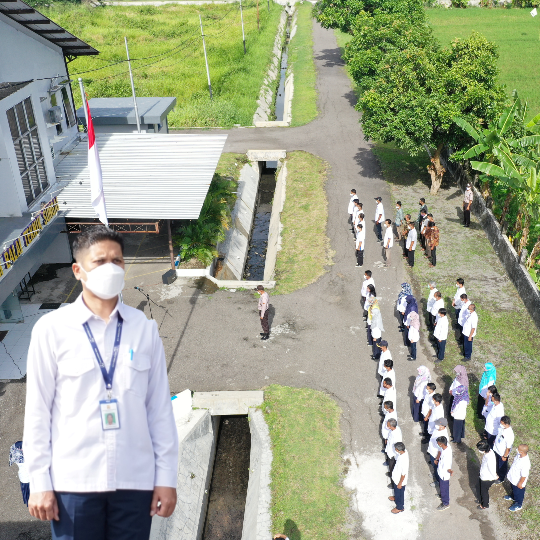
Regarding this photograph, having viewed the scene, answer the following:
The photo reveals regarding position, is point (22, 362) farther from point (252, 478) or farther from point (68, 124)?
point (68, 124)

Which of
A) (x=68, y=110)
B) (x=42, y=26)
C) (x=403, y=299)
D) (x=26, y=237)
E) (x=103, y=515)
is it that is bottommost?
(x=403, y=299)

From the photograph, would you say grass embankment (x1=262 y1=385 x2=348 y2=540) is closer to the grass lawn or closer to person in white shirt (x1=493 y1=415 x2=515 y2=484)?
person in white shirt (x1=493 y1=415 x2=515 y2=484)

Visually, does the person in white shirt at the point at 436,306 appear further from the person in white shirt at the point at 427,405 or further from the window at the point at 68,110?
the window at the point at 68,110

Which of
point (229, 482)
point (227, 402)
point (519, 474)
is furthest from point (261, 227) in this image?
point (519, 474)

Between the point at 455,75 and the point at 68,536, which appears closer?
the point at 68,536

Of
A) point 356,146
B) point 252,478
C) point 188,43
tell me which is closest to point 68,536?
point 252,478

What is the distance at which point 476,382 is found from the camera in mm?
13555

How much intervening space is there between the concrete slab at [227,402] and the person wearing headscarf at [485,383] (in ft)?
15.1

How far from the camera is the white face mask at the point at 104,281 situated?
3258 mm

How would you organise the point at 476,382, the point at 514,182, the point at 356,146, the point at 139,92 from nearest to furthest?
1. the point at 476,382
2. the point at 514,182
3. the point at 356,146
4. the point at 139,92

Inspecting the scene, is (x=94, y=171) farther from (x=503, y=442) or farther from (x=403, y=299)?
(x=503, y=442)

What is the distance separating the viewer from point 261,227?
1016 inches

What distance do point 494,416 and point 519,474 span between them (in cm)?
130

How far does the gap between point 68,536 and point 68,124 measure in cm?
2124
